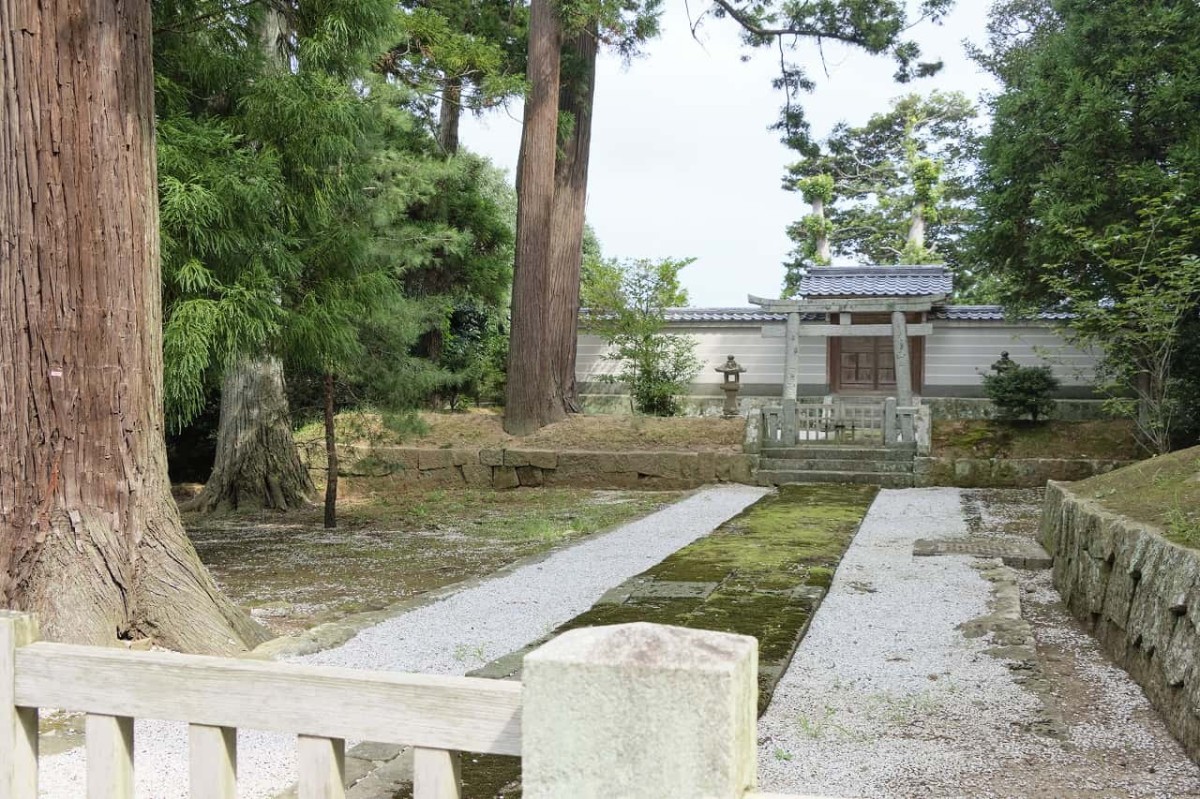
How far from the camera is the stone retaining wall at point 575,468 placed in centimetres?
1330

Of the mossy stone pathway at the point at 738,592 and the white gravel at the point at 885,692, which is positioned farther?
the mossy stone pathway at the point at 738,592

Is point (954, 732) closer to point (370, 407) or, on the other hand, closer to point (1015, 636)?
point (1015, 636)

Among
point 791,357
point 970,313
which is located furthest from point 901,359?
point 970,313

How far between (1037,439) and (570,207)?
7598 mm

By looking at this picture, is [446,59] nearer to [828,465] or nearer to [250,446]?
[250,446]

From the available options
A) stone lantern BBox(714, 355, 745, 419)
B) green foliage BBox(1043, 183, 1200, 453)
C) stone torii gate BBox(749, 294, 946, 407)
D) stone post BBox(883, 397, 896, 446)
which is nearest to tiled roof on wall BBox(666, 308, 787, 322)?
stone lantern BBox(714, 355, 745, 419)

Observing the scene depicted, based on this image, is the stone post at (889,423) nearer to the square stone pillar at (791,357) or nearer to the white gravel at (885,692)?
the square stone pillar at (791,357)

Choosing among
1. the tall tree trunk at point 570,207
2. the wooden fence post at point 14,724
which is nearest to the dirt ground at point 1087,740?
the wooden fence post at point 14,724

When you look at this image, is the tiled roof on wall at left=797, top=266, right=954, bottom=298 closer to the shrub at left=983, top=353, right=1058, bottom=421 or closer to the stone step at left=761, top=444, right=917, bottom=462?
the shrub at left=983, top=353, right=1058, bottom=421

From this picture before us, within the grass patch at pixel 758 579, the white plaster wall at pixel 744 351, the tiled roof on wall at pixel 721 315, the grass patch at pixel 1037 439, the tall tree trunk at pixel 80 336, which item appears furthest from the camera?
the white plaster wall at pixel 744 351

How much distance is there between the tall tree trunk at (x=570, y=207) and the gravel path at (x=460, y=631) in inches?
221

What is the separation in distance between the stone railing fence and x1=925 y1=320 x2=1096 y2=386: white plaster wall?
1701cm

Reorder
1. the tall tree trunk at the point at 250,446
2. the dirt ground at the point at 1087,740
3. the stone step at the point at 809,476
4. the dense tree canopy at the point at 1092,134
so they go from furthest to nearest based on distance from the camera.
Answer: the stone step at the point at 809,476 → the dense tree canopy at the point at 1092,134 → the tall tree trunk at the point at 250,446 → the dirt ground at the point at 1087,740

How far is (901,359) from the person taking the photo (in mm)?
15281
